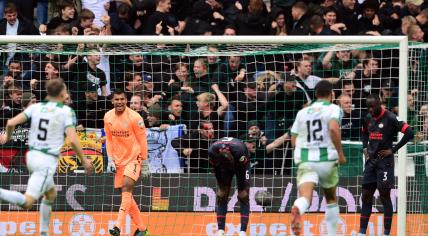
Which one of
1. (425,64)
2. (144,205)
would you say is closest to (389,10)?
(425,64)

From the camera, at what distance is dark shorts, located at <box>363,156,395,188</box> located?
1730 cm

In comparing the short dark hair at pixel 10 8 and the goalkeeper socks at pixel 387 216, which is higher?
the short dark hair at pixel 10 8

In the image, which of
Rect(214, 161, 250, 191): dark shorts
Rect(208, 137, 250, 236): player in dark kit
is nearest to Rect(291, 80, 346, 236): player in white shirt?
Rect(208, 137, 250, 236): player in dark kit

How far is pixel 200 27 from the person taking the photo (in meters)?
20.9

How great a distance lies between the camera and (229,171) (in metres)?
17.4

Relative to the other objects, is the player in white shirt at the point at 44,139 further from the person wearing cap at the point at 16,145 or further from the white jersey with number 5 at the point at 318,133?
the person wearing cap at the point at 16,145

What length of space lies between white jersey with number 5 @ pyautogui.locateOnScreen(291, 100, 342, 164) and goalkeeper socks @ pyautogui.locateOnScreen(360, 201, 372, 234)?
9.66 feet

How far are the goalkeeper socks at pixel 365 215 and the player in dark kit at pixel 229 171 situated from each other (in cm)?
170

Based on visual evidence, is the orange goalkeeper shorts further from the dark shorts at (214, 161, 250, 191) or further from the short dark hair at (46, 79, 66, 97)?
the short dark hair at (46, 79, 66, 97)

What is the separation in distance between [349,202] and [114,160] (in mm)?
3838

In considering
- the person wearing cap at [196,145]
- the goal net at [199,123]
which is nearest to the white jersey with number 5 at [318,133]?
the goal net at [199,123]

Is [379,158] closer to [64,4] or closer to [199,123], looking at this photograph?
[199,123]

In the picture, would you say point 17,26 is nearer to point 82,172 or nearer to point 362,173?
point 82,172

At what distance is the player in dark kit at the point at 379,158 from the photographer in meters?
17.3
